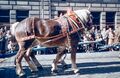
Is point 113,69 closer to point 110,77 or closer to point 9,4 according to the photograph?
point 110,77

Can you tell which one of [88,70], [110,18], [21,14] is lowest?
[88,70]

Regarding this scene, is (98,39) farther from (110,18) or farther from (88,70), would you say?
(110,18)

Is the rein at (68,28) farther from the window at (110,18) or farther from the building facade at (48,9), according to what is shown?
the window at (110,18)

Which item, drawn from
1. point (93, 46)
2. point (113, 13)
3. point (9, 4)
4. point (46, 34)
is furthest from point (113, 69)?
point (113, 13)

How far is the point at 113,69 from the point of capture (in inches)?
409

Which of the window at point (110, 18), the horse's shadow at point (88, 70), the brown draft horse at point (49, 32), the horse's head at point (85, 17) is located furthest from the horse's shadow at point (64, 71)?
the window at point (110, 18)

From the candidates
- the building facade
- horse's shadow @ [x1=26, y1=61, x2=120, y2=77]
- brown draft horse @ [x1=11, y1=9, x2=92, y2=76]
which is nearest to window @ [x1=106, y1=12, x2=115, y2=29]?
the building facade

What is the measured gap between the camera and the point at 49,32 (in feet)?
30.7

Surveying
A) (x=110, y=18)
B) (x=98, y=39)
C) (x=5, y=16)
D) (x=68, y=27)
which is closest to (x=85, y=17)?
(x=68, y=27)

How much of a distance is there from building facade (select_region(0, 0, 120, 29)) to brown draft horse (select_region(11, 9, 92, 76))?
510 inches

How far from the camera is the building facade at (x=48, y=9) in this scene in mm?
23344

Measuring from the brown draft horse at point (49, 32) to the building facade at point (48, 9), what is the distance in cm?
1295

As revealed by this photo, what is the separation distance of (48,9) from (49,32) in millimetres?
14656

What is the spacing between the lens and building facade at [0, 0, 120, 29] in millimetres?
23344
